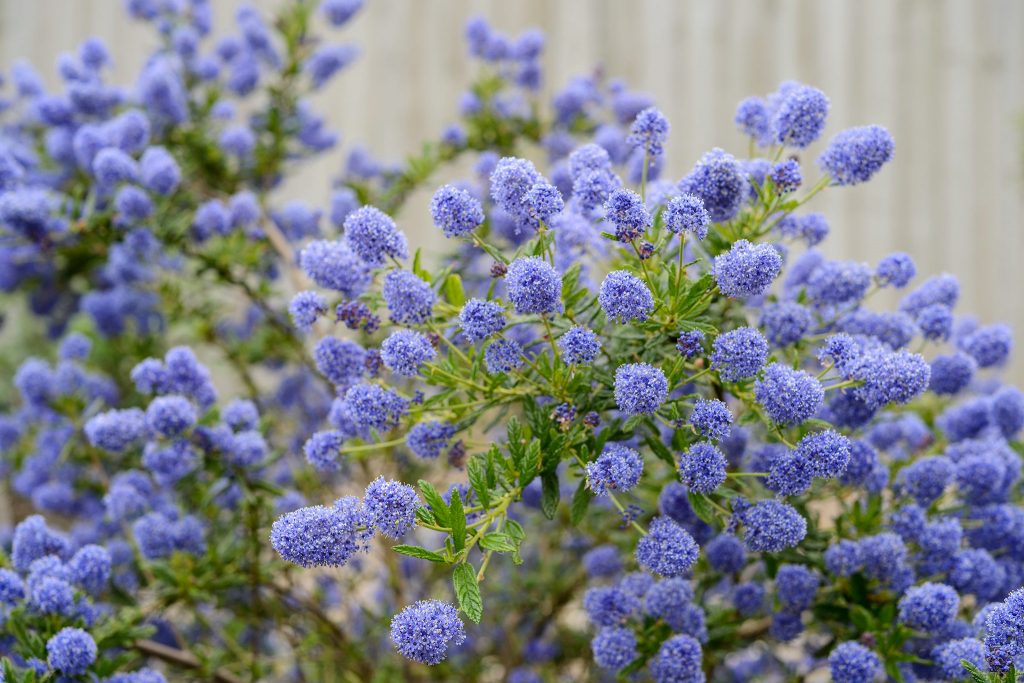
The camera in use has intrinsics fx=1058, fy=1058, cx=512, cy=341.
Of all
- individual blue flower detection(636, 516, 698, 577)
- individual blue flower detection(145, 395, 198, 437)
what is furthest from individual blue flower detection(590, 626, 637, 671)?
individual blue flower detection(145, 395, 198, 437)

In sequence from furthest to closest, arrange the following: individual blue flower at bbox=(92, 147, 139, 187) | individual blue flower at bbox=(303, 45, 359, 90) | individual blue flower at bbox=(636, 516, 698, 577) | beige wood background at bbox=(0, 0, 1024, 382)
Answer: beige wood background at bbox=(0, 0, 1024, 382) → individual blue flower at bbox=(303, 45, 359, 90) → individual blue flower at bbox=(92, 147, 139, 187) → individual blue flower at bbox=(636, 516, 698, 577)

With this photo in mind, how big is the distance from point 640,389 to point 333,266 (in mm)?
383

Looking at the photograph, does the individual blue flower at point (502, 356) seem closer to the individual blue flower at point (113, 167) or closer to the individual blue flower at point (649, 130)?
the individual blue flower at point (649, 130)

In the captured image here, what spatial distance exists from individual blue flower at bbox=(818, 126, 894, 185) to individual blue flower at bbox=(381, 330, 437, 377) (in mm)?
A: 471

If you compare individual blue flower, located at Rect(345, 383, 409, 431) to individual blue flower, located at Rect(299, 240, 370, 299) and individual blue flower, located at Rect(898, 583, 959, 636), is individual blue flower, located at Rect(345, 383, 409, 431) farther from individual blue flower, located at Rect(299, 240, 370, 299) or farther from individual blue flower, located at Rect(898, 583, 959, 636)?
individual blue flower, located at Rect(898, 583, 959, 636)

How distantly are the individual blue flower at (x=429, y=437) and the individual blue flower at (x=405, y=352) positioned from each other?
99 mm

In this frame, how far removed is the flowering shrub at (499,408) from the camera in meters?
1.03

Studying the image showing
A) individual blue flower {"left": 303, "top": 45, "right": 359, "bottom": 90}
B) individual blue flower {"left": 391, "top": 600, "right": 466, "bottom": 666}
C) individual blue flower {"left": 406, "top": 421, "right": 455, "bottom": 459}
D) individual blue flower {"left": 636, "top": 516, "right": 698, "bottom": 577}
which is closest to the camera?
individual blue flower {"left": 391, "top": 600, "right": 466, "bottom": 666}

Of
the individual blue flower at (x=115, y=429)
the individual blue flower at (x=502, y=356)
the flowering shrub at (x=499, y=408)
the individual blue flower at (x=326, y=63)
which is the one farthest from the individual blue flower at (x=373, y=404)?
the individual blue flower at (x=326, y=63)

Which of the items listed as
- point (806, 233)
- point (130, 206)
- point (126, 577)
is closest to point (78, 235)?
point (130, 206)

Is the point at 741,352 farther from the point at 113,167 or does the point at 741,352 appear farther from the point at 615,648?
the point at 113,167

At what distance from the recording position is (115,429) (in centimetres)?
138

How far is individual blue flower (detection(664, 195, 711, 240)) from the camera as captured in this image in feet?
3.25

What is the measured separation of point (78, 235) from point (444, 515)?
98cm
